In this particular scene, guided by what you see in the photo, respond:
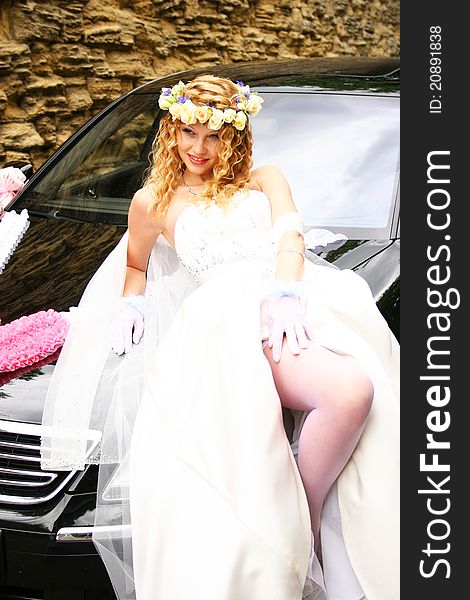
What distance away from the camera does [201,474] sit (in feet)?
6.56

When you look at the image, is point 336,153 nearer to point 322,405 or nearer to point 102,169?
point 102,169

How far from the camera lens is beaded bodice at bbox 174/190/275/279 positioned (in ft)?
8.48

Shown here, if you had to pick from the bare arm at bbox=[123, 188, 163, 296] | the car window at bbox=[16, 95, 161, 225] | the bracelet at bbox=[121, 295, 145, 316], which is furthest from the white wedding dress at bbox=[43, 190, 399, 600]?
the car window at bbox=[16, 95, 161, 225]

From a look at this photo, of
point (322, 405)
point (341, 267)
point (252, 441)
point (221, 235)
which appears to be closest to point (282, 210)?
point (221, 235)

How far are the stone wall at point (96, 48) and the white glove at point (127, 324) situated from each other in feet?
12.0

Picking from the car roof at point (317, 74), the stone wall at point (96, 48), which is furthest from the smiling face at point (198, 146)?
the stone wall at point (96, 48)

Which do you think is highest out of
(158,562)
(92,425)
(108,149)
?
(108,149)

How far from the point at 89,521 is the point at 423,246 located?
112 centimetres

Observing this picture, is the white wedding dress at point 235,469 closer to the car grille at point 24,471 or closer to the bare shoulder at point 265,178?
the car grille at point 24,471

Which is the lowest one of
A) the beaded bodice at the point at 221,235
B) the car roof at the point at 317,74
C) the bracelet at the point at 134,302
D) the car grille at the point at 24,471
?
the car grille at the point at 24,471

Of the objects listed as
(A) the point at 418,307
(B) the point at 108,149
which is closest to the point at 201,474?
(A) the point at 418,307

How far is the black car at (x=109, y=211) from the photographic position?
2.11 metres

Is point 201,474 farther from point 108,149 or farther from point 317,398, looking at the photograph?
point 108,149

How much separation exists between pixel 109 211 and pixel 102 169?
14.7 inches
